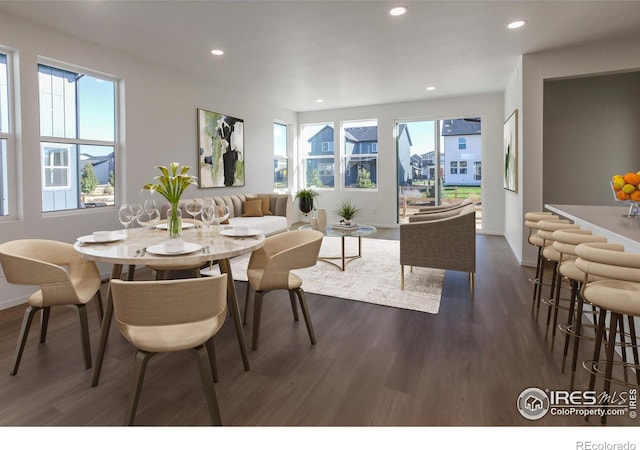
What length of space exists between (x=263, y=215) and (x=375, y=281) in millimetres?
2973

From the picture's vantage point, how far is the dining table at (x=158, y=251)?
1856 mm

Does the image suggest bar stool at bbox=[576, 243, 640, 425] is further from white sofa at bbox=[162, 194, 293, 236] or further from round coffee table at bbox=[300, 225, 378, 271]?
white sofa at bbox=[162, 194, 293, 236]

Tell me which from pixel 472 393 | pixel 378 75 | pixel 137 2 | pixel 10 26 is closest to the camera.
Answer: pixel 472 393

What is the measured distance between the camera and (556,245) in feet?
7.00

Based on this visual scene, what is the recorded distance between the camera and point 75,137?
13.5ft

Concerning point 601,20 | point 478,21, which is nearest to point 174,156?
point 478,21

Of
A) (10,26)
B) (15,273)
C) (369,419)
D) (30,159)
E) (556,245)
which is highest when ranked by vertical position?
(10,26)

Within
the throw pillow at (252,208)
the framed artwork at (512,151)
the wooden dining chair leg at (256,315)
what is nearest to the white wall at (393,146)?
the framed artwork at (512,151)

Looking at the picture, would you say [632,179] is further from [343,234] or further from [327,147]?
[327,147]

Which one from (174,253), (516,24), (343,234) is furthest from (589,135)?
(174,253)

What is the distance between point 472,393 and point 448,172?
636cm

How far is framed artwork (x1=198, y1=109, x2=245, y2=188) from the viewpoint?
5777 millimetres

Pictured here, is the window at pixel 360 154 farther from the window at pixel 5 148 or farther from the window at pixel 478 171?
the window at pixel 5 148

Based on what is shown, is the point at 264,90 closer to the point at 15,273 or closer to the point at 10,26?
the point at 10,26
